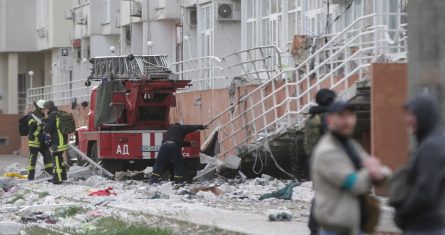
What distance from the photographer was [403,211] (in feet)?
25.5

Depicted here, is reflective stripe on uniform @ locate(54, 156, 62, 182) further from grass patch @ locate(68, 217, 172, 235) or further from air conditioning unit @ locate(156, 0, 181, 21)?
air conditioning unit @ locate(156, 0, 181, 21)

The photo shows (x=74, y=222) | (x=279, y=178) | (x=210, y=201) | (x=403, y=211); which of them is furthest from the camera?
(x=279, y=178)

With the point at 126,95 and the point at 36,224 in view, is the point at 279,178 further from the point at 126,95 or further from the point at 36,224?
the point at 36,224

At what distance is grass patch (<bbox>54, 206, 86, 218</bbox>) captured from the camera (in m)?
19.2

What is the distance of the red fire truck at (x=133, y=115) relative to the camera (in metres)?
26.2

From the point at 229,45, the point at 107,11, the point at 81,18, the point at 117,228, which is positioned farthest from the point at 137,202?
the point at 81,18

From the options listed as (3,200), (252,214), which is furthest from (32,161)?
(252,214)

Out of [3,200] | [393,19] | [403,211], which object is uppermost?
[393,19]

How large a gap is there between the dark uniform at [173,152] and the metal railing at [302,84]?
1.46m

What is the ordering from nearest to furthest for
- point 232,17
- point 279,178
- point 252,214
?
point 252,214 < point 279,178 < point 232,17

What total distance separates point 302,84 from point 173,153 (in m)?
3.05

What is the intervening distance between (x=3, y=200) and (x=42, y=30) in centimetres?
3783

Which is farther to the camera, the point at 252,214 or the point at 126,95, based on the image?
the point at 126,95

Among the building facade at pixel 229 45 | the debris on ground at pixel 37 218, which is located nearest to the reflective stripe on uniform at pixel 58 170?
the building facade at pixel 229 45
